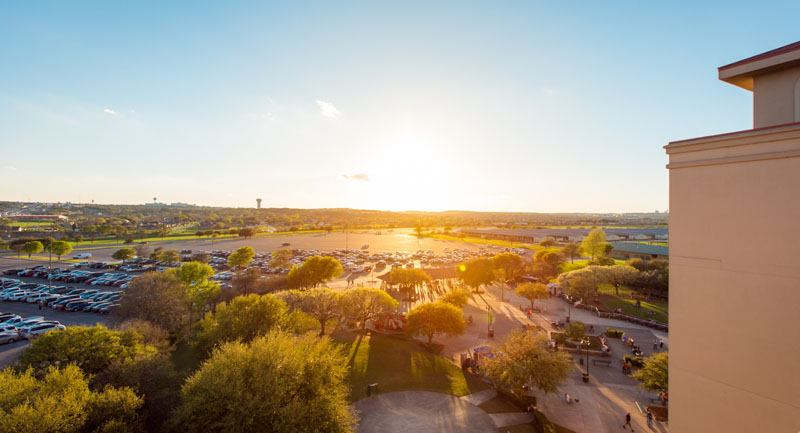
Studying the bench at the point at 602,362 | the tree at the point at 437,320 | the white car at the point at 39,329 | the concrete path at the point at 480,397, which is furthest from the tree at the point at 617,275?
the white car at the point at 39,329

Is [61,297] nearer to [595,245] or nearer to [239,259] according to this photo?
[239,259]

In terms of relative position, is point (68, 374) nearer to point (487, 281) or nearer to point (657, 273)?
point (487, 281)

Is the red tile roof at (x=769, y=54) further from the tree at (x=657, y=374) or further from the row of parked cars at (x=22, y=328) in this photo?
the row of parked cars at (x=22, y=328)

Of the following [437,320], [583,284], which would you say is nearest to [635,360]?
[437,320]

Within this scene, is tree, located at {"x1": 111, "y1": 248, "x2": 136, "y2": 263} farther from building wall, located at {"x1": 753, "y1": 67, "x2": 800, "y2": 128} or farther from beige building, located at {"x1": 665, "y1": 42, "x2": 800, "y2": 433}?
building wall, located at {"x1": 753, "y1": 67, "x2": 800, "y2": 128}

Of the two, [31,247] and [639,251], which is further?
[639,251]

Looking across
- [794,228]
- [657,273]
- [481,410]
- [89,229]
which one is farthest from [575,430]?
[89,229]
